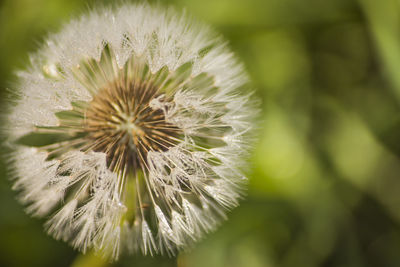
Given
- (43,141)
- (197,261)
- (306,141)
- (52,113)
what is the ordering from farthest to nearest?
(306,141), (197,261), (43,141), (52,113)

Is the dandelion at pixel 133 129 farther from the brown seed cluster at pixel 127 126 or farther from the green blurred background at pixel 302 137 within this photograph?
the green blurred background at pixel 302 137

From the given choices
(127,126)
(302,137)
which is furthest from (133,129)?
(302,137)

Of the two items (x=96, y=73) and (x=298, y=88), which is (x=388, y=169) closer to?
(x=298, y=88)

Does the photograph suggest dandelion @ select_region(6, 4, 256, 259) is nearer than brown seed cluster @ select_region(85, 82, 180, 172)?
Yes

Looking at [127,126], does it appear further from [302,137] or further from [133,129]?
[302,137]

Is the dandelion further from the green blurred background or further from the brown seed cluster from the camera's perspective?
the green blurred background

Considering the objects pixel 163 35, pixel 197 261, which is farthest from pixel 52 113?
pixel 197 261

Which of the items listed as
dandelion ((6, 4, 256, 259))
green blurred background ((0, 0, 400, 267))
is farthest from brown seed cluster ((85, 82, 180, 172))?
green blurred background ((0, 0, 400, 267))
